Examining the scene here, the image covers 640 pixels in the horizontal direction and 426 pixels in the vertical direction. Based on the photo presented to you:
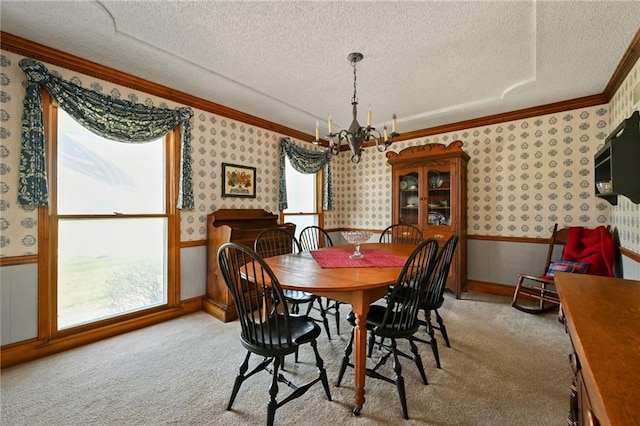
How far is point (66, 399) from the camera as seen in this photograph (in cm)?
174

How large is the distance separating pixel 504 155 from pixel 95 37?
4.49 meters

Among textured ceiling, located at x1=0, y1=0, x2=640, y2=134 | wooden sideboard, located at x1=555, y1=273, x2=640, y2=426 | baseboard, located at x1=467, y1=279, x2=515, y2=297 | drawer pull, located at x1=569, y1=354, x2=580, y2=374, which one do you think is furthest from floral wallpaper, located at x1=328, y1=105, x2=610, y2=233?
drawer pull, located at x1=569, y1=354, x2=580, y2=374

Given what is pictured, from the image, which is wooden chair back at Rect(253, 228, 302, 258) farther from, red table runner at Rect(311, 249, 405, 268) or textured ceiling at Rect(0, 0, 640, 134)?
textured ceiling at Rect(0, 0, 640, 134)

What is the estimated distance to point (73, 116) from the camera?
2.34 metres

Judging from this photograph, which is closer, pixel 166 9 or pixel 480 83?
pixel 166 9

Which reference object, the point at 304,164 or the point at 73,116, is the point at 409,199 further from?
the point at 73,116

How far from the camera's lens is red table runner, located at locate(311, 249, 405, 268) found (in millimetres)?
2000

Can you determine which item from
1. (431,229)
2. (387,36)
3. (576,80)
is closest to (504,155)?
(576,80)

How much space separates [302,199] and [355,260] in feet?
9.00

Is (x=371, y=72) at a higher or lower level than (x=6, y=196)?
higher

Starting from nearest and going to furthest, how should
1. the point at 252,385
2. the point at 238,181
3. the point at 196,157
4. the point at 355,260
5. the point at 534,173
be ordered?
the point at 252,385 < the point at 355,260 < the point at 196,157 < the point at 534,173 < the point at 238,181

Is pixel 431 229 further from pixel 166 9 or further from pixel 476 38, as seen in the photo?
pixel 166 9

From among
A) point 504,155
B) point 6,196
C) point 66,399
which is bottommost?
point 66,399

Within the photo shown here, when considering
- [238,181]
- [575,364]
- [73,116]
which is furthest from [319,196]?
[575,364]
